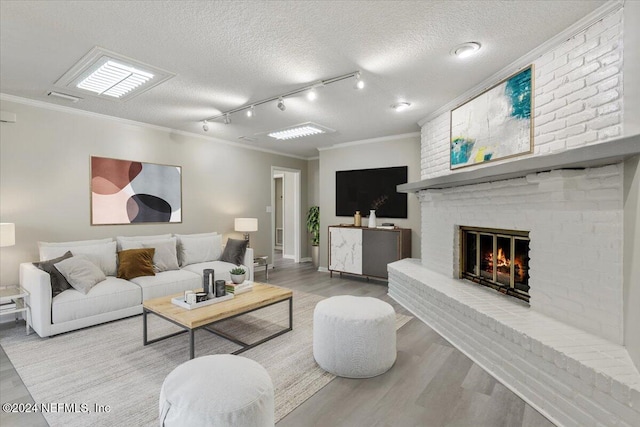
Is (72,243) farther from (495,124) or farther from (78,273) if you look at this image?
(495,124)

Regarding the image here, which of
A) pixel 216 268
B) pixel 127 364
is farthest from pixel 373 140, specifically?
pixel 127 364

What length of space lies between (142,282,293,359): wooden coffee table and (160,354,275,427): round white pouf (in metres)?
0.85

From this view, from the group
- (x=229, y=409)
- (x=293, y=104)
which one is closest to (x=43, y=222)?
(x=293, y=104)

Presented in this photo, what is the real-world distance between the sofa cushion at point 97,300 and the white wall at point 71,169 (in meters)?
0.95

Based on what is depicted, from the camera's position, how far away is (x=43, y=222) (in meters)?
3.76

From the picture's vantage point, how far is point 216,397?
1.42 m

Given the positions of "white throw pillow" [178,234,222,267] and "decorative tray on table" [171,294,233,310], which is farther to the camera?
"white throw pillow" [178,234,222,267]

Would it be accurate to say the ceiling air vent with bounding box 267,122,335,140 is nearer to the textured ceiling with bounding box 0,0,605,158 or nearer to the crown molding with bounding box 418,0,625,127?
the textured ceiling with bounding box 0,0,605,158

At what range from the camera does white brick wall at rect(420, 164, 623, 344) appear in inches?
77.6

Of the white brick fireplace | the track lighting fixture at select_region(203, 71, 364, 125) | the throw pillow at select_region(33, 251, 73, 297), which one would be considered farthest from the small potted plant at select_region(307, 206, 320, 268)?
the throw pillow at select_region(33, 251, 73, 297)

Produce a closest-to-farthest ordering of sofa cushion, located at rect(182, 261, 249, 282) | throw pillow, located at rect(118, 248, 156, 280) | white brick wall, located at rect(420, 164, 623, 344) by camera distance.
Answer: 1. white brick wall, located at rect(420, 164, 623, 344)
2. throw pillow, located at rect(118, 248, 156, 280)
3. sofa cushion, located at rect(182, 261, 249, 282)

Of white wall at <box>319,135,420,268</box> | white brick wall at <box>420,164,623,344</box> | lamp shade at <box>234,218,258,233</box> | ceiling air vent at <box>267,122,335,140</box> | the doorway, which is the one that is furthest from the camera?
the doorway

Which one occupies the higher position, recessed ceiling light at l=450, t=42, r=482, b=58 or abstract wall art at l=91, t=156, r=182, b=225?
recessed ceiling light at l=450, t=42, r=482, b=58

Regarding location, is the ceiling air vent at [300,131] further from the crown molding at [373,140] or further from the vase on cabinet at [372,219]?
the vase on cabinet at [372,219]
